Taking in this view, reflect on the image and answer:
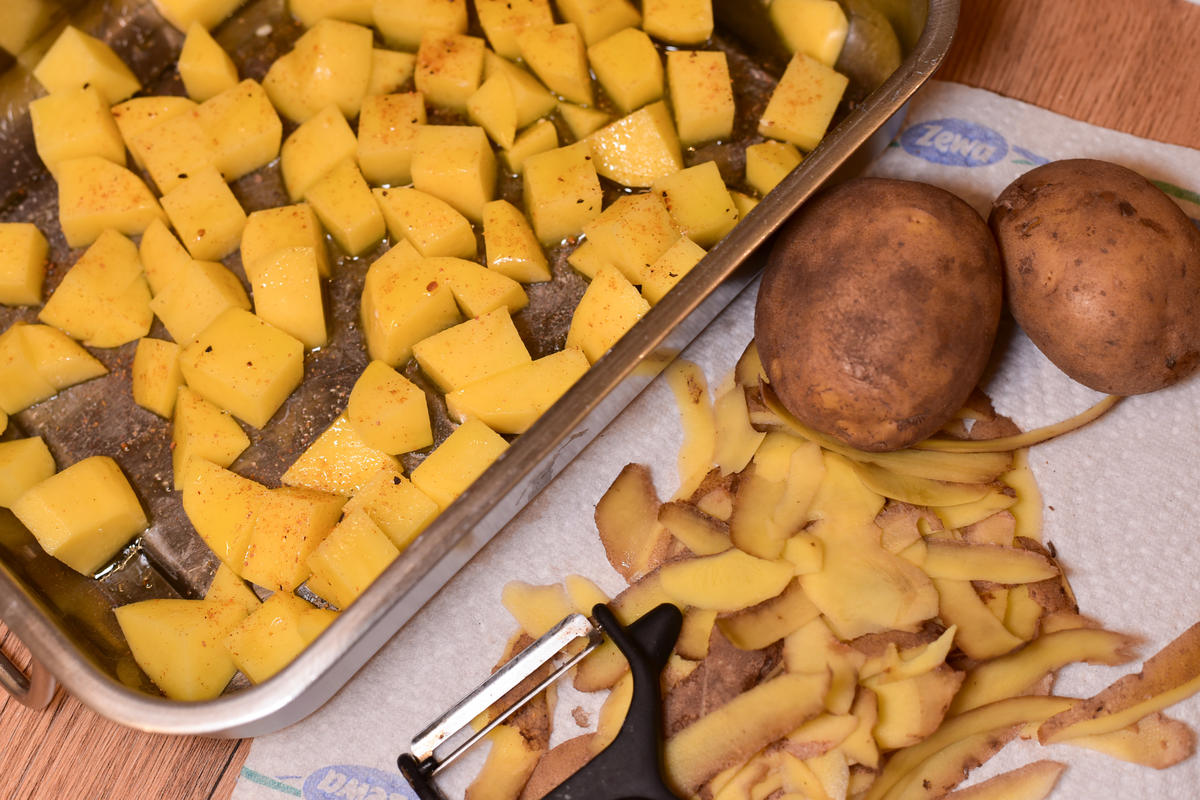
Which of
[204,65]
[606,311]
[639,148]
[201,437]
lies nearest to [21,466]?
[201,437]

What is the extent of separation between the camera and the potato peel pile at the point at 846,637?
59.7 inches

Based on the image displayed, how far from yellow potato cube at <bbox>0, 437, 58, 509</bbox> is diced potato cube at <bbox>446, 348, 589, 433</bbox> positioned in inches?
29.3

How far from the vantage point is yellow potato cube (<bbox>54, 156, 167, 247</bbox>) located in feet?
6.20

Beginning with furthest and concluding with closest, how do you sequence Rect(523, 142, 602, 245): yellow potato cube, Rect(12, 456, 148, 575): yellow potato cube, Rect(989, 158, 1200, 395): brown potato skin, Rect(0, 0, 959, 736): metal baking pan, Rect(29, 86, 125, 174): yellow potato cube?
Rect(29, 86, 125, 174): yellow potato cube < Rect(523, 142, 602, 245): yellow potato cube < Rect(12, 456, 148, 575): yellow potato cube < Rect(989, 158, 1200, 395): brown potato skin < Rect(0, 0, 959, 736): metal baking pan

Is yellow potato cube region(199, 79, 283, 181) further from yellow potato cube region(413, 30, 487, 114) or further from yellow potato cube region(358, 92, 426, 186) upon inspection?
yellow potato cube region(413, 30, 487, 114)

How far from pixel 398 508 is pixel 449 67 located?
93 cm

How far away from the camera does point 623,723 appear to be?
1506mm

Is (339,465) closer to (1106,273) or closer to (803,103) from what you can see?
(803,103)

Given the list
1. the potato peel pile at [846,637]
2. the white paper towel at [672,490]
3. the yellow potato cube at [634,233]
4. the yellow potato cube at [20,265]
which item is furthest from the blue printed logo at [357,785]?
the yellow potato cube at [20,265]

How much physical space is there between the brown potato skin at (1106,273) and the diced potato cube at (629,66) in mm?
753

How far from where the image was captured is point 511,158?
76.6 inches

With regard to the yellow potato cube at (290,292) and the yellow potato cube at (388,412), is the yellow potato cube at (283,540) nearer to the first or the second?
the yellow potato cube at (388,412)

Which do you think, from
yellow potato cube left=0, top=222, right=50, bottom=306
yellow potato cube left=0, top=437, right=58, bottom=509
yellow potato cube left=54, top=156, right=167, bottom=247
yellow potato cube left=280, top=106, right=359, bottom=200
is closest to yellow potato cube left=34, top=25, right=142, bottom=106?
yellow potato cube left=54, top=156, right=167, bottom=247

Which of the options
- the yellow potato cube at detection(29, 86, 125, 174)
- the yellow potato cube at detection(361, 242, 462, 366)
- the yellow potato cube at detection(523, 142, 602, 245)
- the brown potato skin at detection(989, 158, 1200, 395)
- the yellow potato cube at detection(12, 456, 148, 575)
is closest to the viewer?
the brown potato skin at detection(989, 158, 1200, 395)
